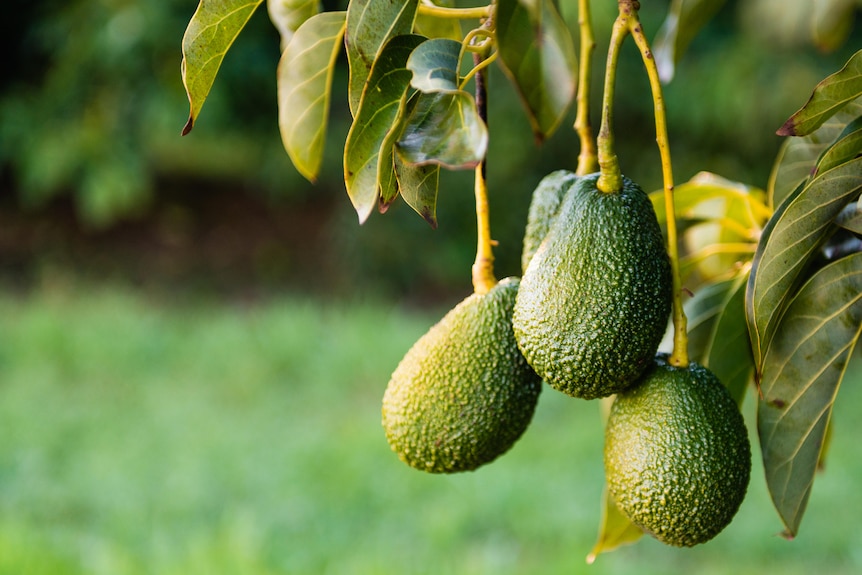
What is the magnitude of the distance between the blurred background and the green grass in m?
0.01

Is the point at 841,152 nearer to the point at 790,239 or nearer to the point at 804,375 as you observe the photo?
the point at 790,239

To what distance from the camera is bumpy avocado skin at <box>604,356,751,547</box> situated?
2.66 ft

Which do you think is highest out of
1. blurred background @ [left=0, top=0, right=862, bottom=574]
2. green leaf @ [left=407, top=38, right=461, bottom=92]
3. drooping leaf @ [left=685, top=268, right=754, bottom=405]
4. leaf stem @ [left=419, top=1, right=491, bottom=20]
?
green leaf @ [left=407, top=38, right=461, bottom=92]

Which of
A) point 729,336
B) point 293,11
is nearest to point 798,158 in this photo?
point 729,336

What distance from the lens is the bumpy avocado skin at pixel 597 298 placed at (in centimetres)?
80

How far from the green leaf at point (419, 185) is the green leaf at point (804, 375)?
0.36 m

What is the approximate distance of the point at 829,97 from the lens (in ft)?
2.61

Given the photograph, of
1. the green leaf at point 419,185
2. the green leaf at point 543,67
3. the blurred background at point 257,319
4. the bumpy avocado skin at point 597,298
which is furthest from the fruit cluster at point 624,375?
the blurred background at point 257,319

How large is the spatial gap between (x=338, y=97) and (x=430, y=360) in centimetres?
517

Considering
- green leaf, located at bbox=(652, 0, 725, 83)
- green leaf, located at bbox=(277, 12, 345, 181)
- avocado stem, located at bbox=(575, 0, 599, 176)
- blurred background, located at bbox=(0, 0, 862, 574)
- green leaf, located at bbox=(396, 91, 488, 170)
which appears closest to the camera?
green leaf, located at bbox=(396, 91, 488, 170)

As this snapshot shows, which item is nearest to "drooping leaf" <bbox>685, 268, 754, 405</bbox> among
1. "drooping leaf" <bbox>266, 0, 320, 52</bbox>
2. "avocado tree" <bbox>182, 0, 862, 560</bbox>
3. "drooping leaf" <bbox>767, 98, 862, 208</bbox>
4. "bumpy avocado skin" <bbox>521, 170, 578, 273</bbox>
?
"avocado tree" <bbox>182, 0, 862, 560</bbox>

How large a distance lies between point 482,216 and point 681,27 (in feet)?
1.61

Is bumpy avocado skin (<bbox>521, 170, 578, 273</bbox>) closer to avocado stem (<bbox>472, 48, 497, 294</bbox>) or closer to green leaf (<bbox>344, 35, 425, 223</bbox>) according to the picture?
avocado stem (<bbox>472, 48, 497, 294</bbox>)

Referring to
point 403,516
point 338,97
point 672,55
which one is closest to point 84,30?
point 338,97
